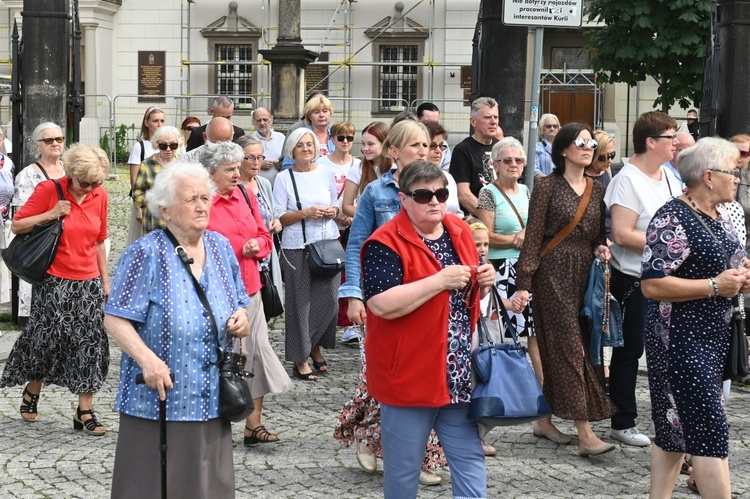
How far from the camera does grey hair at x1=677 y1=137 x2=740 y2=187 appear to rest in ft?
17.4

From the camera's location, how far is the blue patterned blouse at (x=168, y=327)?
15.2 ft

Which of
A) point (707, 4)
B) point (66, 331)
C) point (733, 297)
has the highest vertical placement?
point (707, 4)

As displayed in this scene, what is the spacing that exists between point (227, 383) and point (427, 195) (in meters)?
1.09

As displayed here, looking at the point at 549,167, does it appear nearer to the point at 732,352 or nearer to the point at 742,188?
the point at 742,188

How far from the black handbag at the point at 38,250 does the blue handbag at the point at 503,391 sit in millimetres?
3629

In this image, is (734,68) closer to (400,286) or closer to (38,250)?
(38,250)

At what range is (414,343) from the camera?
483 cm

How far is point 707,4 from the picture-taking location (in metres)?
21.5

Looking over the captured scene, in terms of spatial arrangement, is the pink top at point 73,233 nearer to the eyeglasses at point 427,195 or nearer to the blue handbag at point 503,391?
the eyeglasses at point 427,195

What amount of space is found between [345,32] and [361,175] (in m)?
30.6

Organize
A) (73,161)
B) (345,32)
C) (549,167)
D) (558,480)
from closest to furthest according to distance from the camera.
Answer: (558,480) → (73,161) → (549,167) → (345,32)

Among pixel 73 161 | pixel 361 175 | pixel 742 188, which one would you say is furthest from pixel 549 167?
pixel 73 161

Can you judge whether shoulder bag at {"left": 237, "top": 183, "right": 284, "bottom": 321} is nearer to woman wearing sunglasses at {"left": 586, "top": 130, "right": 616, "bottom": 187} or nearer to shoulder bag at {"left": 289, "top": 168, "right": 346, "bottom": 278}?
shoulder bag at {"left": 289, "top": 168, "right": 346, "bottom": 278}

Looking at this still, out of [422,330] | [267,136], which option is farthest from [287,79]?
[422,330]
